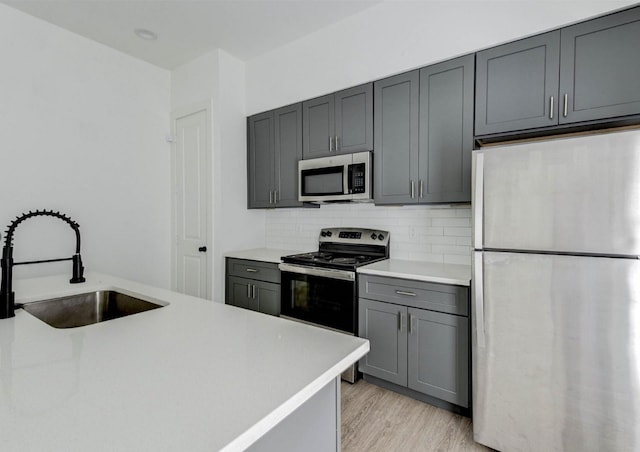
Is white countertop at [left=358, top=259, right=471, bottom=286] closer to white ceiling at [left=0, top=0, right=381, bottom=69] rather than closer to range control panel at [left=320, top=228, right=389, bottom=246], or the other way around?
range control panel at [left=320, top=228, right=389, bottom=246]

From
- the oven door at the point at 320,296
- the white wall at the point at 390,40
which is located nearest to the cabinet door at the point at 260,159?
the white wall at the point at 390,40

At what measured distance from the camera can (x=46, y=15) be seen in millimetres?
2727

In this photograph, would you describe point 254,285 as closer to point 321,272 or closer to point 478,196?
point 321,272

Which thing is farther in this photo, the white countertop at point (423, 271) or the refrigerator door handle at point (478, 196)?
the white countertop at point (423, 271)

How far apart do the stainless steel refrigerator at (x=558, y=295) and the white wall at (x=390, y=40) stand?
929 millimetres

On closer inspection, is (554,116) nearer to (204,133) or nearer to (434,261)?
(434,261)

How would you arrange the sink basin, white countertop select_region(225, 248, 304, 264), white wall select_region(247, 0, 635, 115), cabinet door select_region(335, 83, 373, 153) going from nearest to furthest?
the sink basin < white wall select_region(247, 0, 635, 115) < cabinet door select_region(335, 83, 373, 153) < white countertop select_region(225, 248, 304, 264)

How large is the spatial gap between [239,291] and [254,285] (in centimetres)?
23

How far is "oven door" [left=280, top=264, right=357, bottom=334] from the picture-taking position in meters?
2.47

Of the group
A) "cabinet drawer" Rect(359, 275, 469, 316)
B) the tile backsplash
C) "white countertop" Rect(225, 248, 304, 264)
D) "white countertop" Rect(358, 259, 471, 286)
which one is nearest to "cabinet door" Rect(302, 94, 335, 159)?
the tile backsplash

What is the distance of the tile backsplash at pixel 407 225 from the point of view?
257 cm

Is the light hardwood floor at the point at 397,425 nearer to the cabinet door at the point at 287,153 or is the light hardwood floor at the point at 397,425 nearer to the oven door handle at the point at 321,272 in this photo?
the oven door handle at the point at 321,272

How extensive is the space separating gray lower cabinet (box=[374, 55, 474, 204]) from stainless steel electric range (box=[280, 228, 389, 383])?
0.51 metres

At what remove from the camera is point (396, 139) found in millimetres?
2533
